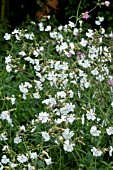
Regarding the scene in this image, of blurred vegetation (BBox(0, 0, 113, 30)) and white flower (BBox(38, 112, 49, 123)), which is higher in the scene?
blurred vegetation (BBox(0, 0, 113, 30))

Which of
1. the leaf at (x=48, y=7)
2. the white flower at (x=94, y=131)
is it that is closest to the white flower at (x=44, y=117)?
the white flower at (x=94, y=131)

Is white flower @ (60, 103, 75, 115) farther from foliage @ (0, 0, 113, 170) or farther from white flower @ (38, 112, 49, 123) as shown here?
white flower @ (38, 112, 49, 123)

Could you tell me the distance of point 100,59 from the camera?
3.48m

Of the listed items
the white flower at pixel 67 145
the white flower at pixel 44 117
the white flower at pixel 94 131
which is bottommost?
the white flower at pixel 67 145

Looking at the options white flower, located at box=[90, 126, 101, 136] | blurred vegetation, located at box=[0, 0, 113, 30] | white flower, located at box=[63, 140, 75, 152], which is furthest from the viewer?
blurred vegetation, located at box=[0, 0, 113, 30]

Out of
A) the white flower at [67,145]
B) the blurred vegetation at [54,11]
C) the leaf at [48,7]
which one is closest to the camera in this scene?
the white flower at [67,145]

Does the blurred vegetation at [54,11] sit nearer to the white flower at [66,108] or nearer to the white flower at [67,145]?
the white flower at [66,108]

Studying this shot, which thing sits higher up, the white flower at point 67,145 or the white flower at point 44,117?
the white flower at point 44,117

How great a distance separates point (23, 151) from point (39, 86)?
1.35ft

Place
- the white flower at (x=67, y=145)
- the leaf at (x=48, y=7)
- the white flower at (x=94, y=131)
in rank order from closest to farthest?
1. the white flower at (x=67, y=145)
2. the white flower at (x=94, y=131)
3. the leaf at (x=48, y=7)

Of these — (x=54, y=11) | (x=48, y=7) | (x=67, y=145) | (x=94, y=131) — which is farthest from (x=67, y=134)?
(x=54, y=11)

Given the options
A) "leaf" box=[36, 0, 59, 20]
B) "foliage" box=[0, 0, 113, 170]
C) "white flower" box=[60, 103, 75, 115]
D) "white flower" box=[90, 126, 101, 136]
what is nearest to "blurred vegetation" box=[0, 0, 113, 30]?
"leaf" box=[36, 0, 59, 20]

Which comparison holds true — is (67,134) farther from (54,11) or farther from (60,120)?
(54,11)

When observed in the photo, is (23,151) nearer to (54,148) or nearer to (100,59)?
(54,148)
